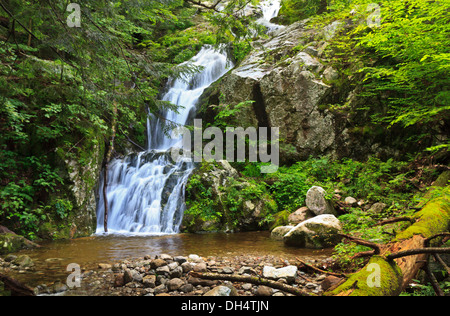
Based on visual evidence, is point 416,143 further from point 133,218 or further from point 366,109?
point 133,218

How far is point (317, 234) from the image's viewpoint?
218 inches

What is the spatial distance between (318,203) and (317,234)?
1.87m

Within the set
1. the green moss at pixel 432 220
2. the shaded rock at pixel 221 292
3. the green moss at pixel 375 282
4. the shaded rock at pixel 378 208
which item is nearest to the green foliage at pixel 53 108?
the shaded rock at pixel 221 292

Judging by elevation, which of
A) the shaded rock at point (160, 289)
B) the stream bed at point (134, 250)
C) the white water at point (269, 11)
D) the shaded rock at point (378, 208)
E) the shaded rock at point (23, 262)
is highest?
the white water at point (269, 11)

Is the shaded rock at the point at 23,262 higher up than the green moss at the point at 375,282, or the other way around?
the green moss at the point at 375,282

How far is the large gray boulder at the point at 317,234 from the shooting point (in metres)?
5.45

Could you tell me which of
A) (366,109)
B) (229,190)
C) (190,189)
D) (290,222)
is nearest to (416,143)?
(366,109)

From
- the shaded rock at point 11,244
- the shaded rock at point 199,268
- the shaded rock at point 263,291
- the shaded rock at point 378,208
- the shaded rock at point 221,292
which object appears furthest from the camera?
the shaded rock at point 378,208

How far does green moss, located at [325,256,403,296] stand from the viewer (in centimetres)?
203

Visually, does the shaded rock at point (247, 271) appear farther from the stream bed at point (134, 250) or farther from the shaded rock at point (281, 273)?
the stream bed at point (134, 250)

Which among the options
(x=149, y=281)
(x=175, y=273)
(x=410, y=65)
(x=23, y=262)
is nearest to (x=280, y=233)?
(x=175, y=273)

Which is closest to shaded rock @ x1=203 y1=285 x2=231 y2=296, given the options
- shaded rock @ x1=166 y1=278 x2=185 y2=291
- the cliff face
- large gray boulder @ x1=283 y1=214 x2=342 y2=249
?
shaded rock @ x1=166 y1=278 x2=185 y2=291

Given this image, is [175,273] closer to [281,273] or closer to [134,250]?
[281,273]

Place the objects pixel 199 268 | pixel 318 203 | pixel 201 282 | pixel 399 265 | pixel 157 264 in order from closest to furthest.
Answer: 1. pixel 399 265
2. pixel 201 282
3. pixel 199 268
4. pixel 157 264
5. pixel 318 203
